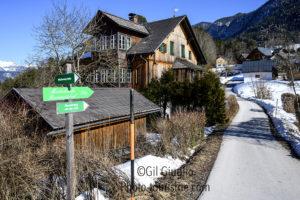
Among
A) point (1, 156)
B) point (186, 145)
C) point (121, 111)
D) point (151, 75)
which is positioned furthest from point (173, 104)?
point (1, 156)

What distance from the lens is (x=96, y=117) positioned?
13.0 meters

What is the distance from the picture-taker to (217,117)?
22.0m

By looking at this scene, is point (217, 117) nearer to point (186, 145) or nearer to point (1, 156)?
point (186, 145)

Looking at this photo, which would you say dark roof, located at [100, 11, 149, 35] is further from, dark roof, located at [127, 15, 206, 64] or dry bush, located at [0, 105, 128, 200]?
dry bush, located at [0, 105, 128, 200]

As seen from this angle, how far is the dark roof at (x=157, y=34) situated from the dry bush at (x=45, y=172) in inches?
A: 840

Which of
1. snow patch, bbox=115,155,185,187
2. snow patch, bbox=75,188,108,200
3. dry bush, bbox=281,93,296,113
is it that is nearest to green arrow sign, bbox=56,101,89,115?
snow patch, bbox=75,188,108,200

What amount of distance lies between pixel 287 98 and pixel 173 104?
1583 centimetres

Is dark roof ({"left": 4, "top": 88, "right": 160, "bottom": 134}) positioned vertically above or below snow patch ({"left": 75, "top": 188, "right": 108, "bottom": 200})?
above

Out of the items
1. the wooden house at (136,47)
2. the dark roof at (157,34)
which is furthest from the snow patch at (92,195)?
the dark roof at (157,34)

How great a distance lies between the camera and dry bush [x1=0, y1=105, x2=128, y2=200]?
5.99 metres

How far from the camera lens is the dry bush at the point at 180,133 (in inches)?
455

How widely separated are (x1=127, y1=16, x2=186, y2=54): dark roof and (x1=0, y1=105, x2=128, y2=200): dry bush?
21353 millimetres

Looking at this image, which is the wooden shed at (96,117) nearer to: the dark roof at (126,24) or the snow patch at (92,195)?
the snow patch at (92,195)

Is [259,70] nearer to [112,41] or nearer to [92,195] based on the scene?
[112,41]
